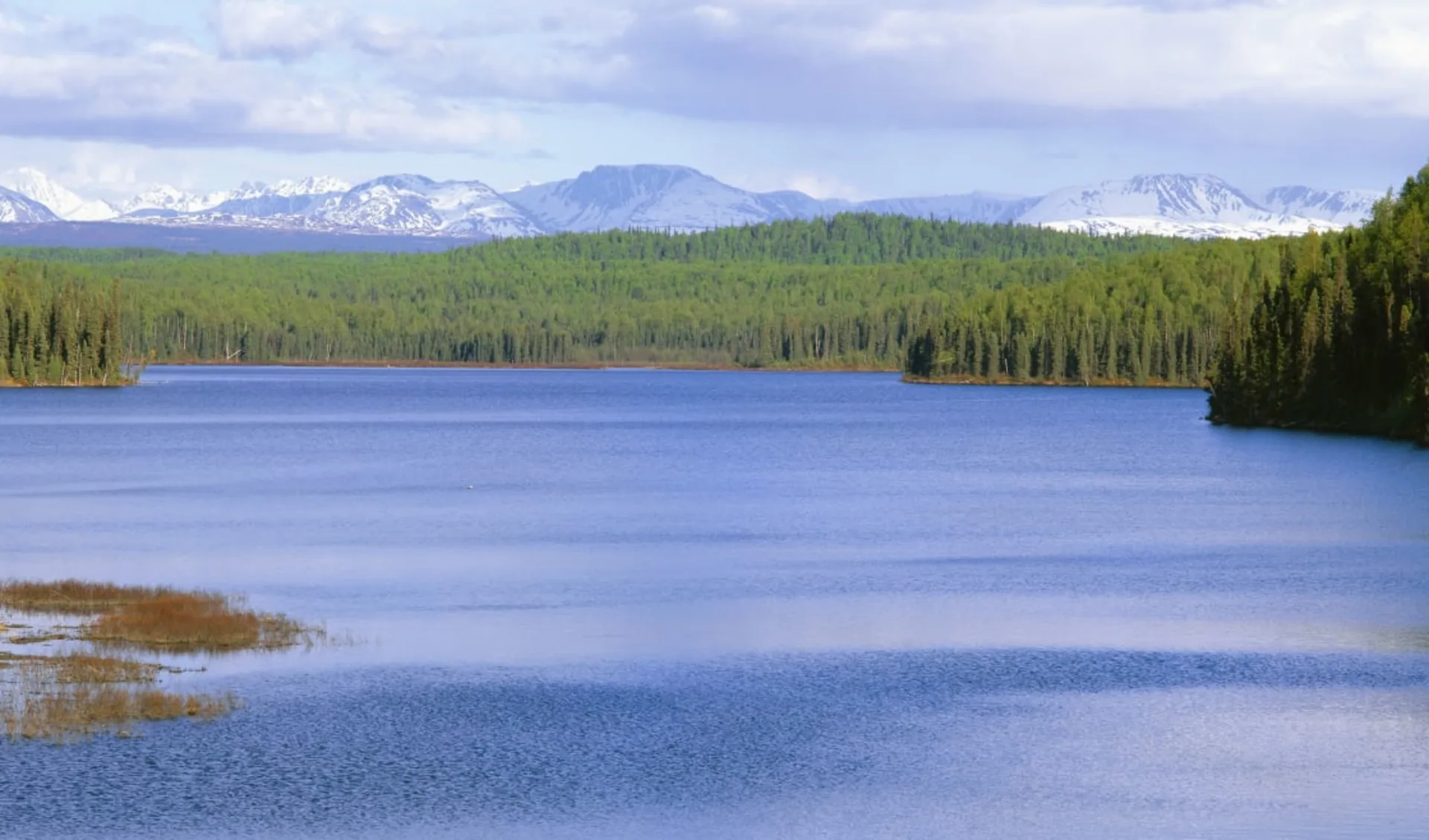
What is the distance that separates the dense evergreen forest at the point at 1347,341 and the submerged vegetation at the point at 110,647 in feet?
211

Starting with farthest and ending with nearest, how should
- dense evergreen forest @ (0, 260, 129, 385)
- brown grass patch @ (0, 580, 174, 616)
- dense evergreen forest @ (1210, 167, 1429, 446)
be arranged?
dense evergreen forest @ (0, 260, 129, 385) → dense evergreen forest @ (1210, 167, 1429, 446) → brown grass patch @ (0, 580, 174, 616)

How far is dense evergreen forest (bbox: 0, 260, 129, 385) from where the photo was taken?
162 meters

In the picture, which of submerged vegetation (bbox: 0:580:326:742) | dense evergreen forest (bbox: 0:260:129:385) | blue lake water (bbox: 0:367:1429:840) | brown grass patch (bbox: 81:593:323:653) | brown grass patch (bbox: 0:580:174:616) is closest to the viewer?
blue lake water (bbox: 0:367:1429:840)

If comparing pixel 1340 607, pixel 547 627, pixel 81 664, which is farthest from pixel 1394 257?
Answer: pixel 81 664

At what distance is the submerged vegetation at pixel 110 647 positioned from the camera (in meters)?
24.5

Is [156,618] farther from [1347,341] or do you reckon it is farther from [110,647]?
[1347,341]

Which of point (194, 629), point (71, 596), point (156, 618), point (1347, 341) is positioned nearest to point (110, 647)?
point (194, 629)

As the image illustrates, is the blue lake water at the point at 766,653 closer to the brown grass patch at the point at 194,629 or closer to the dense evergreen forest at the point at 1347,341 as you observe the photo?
the brown grass patch at the point at 194,629

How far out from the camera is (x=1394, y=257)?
9606 centimetres

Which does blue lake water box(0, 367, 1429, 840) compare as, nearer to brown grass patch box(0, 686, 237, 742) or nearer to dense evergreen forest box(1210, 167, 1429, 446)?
brown grass patch box(0, 686, 237, 742)

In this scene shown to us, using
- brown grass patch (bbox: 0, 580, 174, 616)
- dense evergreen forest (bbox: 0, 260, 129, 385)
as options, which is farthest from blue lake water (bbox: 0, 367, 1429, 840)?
dense evergreen forest (bbox: 0, 260, 129, 385)

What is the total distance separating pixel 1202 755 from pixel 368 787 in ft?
33.4

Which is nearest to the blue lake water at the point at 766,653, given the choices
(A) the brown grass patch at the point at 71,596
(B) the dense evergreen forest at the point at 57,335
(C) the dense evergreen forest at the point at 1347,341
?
(A) the brown grass patch at the point at 71,596

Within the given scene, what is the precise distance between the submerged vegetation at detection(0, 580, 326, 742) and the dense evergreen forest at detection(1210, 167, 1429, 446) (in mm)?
64200
